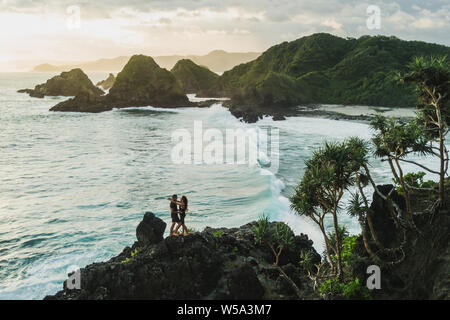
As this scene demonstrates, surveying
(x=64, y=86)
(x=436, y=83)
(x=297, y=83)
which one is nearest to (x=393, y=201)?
(x=436, y=83)

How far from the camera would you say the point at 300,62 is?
154875 mm

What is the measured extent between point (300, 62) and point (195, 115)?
8578 centimetres

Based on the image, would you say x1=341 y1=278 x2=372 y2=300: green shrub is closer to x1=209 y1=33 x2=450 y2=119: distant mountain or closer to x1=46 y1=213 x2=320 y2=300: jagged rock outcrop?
x1=46 y1=213 x2=320 y2=300: jagged rock outcrop

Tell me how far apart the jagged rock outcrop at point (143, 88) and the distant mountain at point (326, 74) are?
865 inches

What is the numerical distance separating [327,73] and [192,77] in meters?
73.5

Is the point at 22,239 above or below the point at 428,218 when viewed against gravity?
below

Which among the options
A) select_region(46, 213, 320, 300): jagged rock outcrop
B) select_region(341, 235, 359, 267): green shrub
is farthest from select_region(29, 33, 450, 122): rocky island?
select_region(46, 213, 320, 300): jagged rock outcrop

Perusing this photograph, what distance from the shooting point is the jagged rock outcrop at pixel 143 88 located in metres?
106

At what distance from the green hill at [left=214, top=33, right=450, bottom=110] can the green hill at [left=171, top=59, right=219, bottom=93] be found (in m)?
12.3

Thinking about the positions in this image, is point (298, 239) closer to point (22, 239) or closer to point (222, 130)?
point (22, 239)

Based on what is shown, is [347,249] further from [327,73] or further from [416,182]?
[327,73]

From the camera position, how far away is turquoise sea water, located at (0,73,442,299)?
19.3m

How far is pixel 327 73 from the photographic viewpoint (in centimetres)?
13600

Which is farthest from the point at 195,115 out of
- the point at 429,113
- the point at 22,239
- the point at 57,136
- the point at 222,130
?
the point at 429,113
